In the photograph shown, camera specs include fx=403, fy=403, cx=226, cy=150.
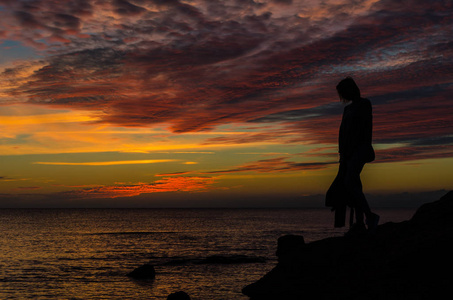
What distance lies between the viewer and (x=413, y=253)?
8156mm

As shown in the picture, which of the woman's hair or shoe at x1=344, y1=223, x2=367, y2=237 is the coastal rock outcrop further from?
the woman's hair

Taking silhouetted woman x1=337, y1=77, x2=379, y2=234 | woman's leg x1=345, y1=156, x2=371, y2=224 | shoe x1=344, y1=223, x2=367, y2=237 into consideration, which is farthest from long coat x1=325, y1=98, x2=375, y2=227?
shoe x1=344, y1=223, x2=367, y2=237

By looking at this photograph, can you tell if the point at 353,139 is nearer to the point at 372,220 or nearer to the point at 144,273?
the point at 372,220

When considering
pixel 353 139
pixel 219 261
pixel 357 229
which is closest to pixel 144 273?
pixel 219 261

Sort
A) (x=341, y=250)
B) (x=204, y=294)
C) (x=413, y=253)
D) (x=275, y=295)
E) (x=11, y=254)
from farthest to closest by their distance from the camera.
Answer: (x=11, y=254), (x=204, y=294), (x=275, y=295), (x=341, y=250), (x=413, y=253)

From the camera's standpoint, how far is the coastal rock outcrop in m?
7.99

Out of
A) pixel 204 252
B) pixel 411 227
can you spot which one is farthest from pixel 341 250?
pixel 204 252

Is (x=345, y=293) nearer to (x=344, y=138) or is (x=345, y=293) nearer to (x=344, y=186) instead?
(x=344, y=186)

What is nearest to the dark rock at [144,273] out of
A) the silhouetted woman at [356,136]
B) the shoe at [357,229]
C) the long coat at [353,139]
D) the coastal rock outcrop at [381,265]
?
the coastal rock outcrop at [381,265]

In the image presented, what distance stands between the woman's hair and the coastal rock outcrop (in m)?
3.30

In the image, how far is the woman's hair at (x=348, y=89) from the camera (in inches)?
335

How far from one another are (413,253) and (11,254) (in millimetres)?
54292

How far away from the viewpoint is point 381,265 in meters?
8.91

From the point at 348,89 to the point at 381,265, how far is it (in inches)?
155
